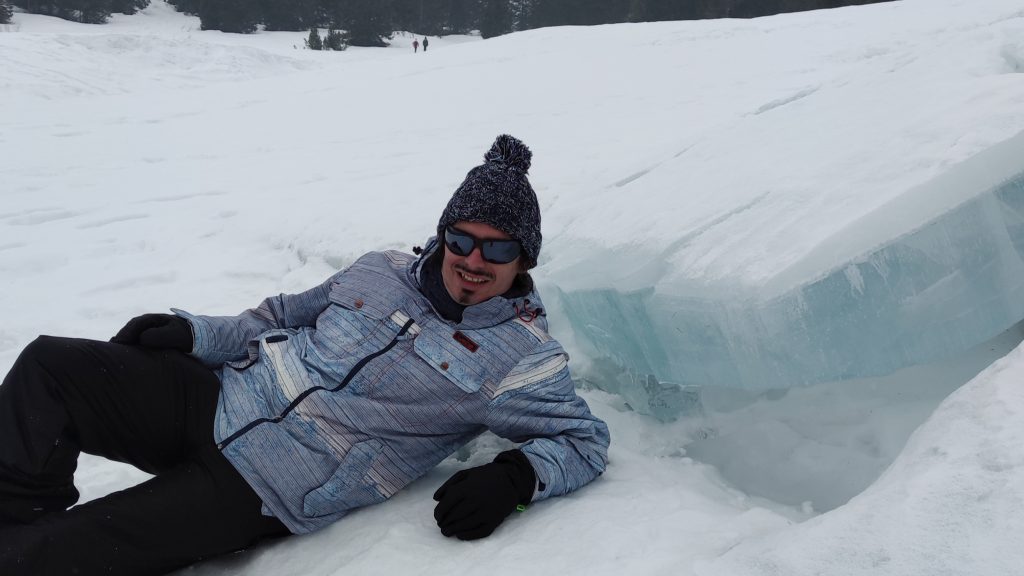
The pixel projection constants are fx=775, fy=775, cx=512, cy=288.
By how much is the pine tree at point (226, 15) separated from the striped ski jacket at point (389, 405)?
29.3m

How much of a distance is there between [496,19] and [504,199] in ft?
110

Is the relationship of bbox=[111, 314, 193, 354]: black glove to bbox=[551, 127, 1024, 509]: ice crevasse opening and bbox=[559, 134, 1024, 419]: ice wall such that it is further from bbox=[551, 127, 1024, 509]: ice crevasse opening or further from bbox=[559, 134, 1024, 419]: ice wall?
bbox=[559, 134, 1024, 419]: ice wall

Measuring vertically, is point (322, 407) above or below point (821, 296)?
below

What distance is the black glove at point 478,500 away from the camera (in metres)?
1.68

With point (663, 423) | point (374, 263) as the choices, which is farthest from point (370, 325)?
point (663, 423)

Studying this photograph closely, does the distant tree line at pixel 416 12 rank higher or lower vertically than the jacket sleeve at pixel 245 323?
higher

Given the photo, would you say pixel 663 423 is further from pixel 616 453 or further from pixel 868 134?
pixel 868 134

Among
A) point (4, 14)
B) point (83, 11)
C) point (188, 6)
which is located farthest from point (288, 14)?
point (4, 14)

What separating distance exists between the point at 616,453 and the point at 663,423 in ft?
0.99

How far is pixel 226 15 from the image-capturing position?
28.0 metres

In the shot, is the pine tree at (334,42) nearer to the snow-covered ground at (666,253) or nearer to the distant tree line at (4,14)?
the distant tree line at (4,14)

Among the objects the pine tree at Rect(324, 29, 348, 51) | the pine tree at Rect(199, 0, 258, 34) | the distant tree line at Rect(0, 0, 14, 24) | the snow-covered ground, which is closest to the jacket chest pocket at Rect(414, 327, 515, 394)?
the snow-covered ground

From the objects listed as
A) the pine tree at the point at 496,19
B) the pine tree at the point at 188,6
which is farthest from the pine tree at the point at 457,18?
the pine tree at the point at 188,6

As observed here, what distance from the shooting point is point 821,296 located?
186 centimetres
